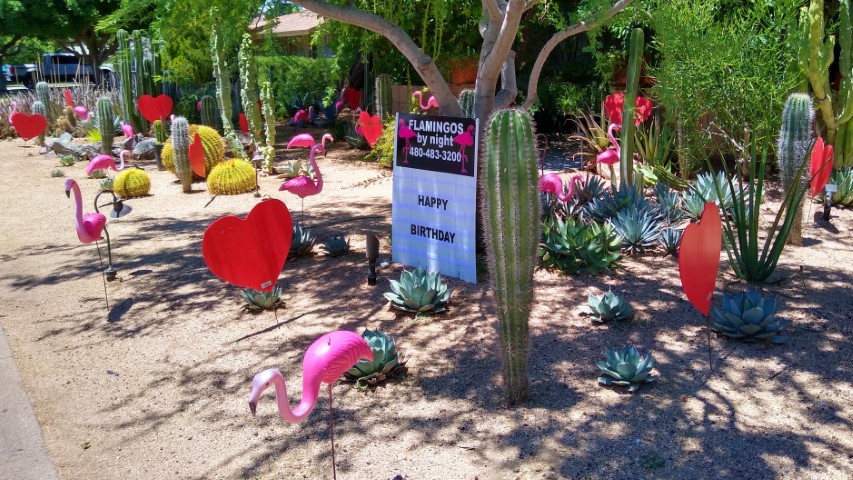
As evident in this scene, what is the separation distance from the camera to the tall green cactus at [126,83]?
1605cm

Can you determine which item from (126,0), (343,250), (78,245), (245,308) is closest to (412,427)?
(245,308)

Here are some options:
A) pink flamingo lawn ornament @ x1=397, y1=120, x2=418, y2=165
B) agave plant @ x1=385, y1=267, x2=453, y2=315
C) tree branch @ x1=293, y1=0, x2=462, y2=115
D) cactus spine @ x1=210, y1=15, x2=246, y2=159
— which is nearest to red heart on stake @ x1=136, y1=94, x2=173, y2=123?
cactus spine @ x1=210, y1=15, x2=246, y2=159

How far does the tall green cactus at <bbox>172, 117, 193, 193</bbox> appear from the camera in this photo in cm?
1080

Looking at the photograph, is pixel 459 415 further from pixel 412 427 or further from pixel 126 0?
pixel 126 0

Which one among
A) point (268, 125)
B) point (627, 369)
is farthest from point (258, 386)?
point (268, 125)

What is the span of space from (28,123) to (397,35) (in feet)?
37.7

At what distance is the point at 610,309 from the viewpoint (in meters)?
5.00

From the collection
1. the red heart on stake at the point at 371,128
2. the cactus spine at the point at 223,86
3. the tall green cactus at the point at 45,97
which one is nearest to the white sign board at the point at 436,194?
the red heart on stake at the point at 371,128

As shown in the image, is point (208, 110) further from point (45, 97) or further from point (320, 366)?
point (320, 366)

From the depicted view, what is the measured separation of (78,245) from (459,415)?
19.4 feet

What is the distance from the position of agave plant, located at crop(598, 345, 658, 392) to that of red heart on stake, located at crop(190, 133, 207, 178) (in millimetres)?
8187

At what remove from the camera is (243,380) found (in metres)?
4.61

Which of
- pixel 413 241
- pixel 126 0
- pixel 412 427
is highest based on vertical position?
pixel 126 0

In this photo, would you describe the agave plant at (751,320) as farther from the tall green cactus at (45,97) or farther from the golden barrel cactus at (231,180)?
the tall green cactus at (45,97)
